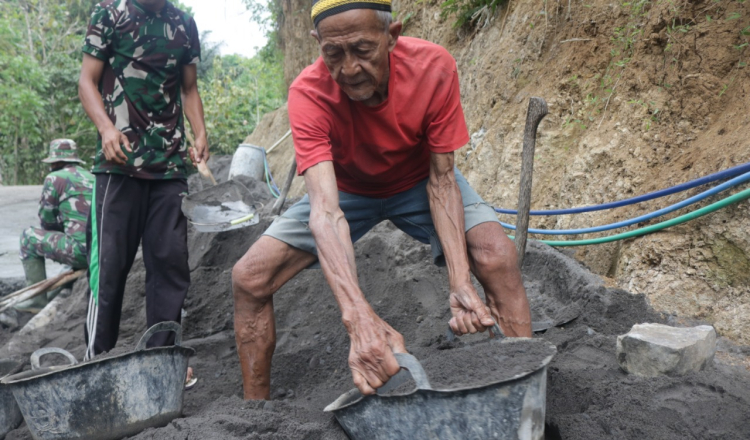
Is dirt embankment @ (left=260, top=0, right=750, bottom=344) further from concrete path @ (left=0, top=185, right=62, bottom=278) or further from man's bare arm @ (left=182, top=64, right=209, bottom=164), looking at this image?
concrete path @ (left=0, top=185, right=62, bottom=278)

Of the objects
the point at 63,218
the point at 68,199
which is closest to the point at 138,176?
the point at 68,199

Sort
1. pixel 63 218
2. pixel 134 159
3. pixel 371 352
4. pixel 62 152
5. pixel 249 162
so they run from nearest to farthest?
pixel 371 352, pixel 134 159, pixel 63 218, pixel 62 152, pixel 249 162

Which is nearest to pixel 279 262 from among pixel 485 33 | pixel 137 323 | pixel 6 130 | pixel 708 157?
pixel 708 157

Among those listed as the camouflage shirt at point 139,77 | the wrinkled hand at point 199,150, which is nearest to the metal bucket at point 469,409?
the camouflage shirt at point 139,77

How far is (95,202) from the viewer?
304 centimetres

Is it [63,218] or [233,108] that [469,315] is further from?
[233,108]

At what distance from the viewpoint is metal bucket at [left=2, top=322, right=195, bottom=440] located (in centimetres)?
197

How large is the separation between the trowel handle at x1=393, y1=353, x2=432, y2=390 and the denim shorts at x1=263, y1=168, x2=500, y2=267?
2.86 ft

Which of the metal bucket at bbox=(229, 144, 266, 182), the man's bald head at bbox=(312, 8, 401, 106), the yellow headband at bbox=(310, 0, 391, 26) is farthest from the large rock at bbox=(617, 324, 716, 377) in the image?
the metal bucket at bbox=(229, 144, 266, 182)

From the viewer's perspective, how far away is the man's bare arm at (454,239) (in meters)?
1.91

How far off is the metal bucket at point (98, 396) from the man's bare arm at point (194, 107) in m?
1.63

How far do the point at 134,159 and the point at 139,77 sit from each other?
44cm

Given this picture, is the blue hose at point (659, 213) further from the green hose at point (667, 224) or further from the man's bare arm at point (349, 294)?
the man's bare arm at point (349, 294)

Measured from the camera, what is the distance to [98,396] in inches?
79.4
